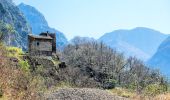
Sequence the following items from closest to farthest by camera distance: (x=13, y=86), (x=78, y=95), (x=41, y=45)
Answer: (x=13, y=86) < (x=78, y=95) < (x=41, y=45)

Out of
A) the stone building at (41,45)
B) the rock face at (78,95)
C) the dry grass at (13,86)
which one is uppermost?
the stone building at (41,45)

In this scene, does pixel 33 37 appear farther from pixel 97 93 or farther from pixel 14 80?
pixel 14 80

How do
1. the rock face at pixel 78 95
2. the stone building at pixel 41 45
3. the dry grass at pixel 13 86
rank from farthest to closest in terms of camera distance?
the stone building at pixel 41 45, the rock face at pixel 78 95, the dry grass at pixel 13 86

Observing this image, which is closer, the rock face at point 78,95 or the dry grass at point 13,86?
the dry grass at point 13,86

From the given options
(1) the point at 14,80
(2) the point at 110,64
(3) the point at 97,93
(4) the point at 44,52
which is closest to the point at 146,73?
(2) the point at 110,64

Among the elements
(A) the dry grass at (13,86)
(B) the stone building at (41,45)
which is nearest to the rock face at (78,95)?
(A) the dry grass at (13,86)

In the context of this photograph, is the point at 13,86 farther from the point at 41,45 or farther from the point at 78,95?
the point at 41,45

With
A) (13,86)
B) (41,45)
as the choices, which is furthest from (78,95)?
(41,45)

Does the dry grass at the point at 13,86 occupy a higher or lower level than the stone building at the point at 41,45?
lower

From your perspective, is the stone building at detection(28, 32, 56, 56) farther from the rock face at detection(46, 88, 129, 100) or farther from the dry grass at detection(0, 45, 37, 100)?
the dry grass at detection(0, 45, 37, 100)

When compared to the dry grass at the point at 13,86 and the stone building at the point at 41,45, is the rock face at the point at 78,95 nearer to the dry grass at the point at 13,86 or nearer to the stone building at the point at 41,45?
the dry grass at the point at 13,86

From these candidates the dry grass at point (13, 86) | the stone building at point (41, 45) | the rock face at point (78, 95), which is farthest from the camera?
the stone building at point (41, 45)

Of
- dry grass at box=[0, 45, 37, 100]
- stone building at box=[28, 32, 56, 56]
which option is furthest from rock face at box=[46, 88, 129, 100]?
stone building at box=[28, 32, 56, 56]

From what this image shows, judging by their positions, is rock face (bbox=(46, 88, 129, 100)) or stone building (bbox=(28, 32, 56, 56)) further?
stone building (bbox=(28, 32, 56, 56))
